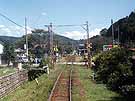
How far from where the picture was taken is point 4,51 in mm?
84938

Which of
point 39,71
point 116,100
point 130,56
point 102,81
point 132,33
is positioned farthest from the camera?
point 132,33

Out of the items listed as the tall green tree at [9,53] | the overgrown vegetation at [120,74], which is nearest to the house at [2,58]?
the tall green tree at [9,53]

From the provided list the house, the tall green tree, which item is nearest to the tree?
the tall green tree

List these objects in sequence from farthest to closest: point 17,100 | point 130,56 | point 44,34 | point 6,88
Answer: point 44,34 < point 130,56 < point 6,88 < point 17,100

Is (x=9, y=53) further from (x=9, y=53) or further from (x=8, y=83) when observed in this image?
(x=8, y=83)

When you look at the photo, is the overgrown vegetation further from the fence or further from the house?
the house

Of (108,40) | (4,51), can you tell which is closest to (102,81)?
(4,51)

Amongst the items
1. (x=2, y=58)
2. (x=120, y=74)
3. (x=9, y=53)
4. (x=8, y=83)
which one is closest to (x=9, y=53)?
(x=9, y=53)


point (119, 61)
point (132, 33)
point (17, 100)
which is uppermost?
point (132, 33)

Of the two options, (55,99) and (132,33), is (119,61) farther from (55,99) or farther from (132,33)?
(132,33)

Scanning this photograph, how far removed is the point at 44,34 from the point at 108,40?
51.4 m

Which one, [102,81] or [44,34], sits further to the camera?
[44,34]

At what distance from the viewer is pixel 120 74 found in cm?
2878

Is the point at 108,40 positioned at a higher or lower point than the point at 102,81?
higher
